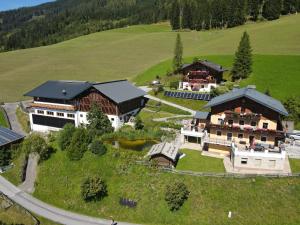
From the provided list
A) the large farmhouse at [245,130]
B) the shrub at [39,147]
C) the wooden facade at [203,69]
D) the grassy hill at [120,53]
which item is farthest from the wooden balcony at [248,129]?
the grassy hill at [120,53]

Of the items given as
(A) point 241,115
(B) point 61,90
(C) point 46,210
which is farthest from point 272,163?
(B) point 61,90

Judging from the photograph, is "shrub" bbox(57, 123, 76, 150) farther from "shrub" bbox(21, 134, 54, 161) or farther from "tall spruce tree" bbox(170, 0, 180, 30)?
"tall spruce tree" bbox(170, 0, 180, 30)

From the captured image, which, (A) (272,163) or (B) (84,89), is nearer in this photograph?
(A) (272,163)

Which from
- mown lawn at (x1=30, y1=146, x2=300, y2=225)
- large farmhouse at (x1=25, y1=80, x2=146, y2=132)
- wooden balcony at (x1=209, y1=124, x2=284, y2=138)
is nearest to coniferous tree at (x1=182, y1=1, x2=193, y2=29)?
large farmhouse at (x1=25, y1=80, x2=146, y2=132)

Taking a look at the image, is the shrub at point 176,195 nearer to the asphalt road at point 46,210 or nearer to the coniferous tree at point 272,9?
the asphalt road at point 46,210

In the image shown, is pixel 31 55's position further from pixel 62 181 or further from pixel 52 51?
pixel 62 181

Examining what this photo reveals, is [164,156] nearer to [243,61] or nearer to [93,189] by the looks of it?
[93,189]

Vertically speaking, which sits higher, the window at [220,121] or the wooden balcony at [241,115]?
the wooden balcony at [241,115]
